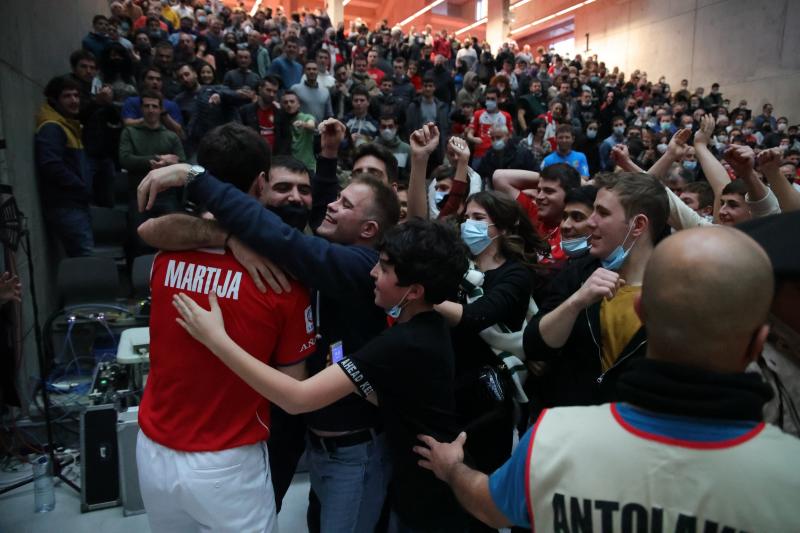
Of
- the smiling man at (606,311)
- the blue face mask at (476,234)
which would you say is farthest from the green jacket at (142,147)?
the smiling man at (606,311)

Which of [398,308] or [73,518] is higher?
[398,308]

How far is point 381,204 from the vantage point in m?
1.86

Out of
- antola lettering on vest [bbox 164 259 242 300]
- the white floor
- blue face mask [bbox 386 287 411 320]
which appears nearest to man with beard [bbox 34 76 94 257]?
the white floor

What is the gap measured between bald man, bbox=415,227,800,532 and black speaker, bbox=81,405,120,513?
280cm

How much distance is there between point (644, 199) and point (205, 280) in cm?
155

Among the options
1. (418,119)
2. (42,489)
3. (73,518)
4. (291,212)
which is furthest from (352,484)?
(418,119)

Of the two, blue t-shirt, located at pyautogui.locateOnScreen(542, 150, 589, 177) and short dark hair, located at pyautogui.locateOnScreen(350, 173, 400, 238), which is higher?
blue t-shirt, located at pyautogui.locateOnScreen(542, 150, 589, 177)

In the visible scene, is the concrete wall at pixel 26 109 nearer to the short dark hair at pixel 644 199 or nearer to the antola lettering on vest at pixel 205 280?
the antola lettering on vest at pixel 205 280

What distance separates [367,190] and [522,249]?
0.94 m

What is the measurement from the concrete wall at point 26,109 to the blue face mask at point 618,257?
3.99m

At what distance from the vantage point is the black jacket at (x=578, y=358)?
5.98 ft

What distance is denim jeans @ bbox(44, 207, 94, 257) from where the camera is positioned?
4816 mm

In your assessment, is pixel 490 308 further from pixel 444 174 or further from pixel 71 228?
pixel 71 228

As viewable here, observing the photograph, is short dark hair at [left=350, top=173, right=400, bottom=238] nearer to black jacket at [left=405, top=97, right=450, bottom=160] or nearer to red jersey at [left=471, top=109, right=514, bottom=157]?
red jersey at [left=471, top=109, right=514, bottom=157]
